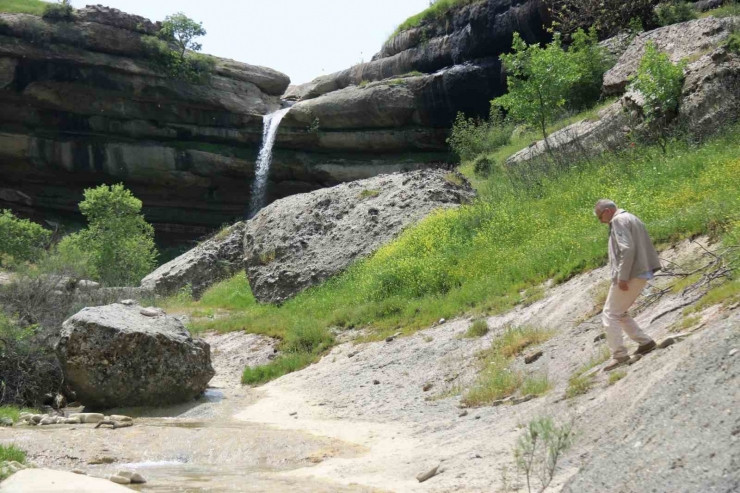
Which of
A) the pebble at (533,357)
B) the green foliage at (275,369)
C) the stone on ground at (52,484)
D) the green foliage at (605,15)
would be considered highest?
the green foliage at (605,15)

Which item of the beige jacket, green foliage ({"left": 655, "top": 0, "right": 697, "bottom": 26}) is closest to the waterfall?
green foliage ({"left": 655, "top": 0, "right": 697, "bottom": 26})

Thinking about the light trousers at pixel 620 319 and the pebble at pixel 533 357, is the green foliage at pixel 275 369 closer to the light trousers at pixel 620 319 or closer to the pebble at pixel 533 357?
the pebble at pixel 533 357

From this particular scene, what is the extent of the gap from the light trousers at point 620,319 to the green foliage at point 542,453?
194cm

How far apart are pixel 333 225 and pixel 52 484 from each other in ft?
50.8

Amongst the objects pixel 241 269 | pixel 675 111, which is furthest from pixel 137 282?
pixel 675 111

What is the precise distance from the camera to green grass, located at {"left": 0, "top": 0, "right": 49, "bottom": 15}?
43469 millimetres

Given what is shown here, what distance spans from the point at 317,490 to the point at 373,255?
43.4 feet

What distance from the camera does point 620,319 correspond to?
26.9 feet

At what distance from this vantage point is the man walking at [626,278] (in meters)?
8.10

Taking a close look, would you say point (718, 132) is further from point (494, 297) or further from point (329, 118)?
point (329, 118)

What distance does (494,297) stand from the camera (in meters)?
13.9

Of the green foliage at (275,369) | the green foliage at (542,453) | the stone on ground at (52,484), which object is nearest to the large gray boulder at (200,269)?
the green foliage at (275,369)

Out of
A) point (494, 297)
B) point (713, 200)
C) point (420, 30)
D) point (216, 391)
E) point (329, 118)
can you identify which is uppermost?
point (420, 30)

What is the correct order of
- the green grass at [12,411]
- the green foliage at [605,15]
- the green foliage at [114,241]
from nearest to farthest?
the green grass at [12,411] → the green foliage at [114,241] → the green foliage at [605,15]
